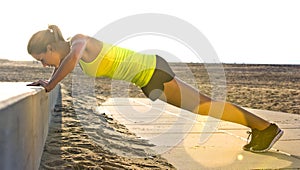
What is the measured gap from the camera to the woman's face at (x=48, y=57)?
3.49 metres

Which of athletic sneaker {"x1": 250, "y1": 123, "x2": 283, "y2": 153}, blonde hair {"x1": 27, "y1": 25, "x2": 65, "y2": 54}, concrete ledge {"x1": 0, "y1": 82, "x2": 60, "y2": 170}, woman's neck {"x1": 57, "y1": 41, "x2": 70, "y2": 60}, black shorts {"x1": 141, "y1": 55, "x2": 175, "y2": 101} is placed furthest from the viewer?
athletic sneaker {"x1": 250, "y1": 123, "x2": 283, "y2": 153}

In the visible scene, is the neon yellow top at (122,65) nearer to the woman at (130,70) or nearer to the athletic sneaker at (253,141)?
the woman at (130,70)

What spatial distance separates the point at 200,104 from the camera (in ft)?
13.0

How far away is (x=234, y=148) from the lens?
4.29 m

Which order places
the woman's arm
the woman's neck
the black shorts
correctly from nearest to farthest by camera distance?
the woman's arm
the woman's neck
the black shorts

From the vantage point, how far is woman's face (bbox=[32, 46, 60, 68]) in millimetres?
3494

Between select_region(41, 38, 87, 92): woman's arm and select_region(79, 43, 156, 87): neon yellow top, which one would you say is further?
select_region(79, 43, 156, 87): neon yellow top

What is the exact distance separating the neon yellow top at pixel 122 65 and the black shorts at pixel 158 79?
4cm

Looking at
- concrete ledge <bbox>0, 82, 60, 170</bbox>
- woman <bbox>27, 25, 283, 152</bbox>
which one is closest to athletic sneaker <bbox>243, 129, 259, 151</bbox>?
woman <bbox>27, 25, 283, 152</bbox>

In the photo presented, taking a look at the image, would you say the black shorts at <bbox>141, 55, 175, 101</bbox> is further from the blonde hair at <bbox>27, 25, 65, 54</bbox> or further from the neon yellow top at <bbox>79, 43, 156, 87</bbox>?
the blonde hair at <bbox>27, 25, 65, 54</bbox>

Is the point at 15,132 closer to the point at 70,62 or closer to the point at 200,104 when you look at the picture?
the point at 70,62

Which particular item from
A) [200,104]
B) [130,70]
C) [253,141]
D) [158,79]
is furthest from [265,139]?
[130,70]

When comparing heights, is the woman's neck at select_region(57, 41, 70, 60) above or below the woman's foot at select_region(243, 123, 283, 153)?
above

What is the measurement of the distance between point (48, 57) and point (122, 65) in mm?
660
